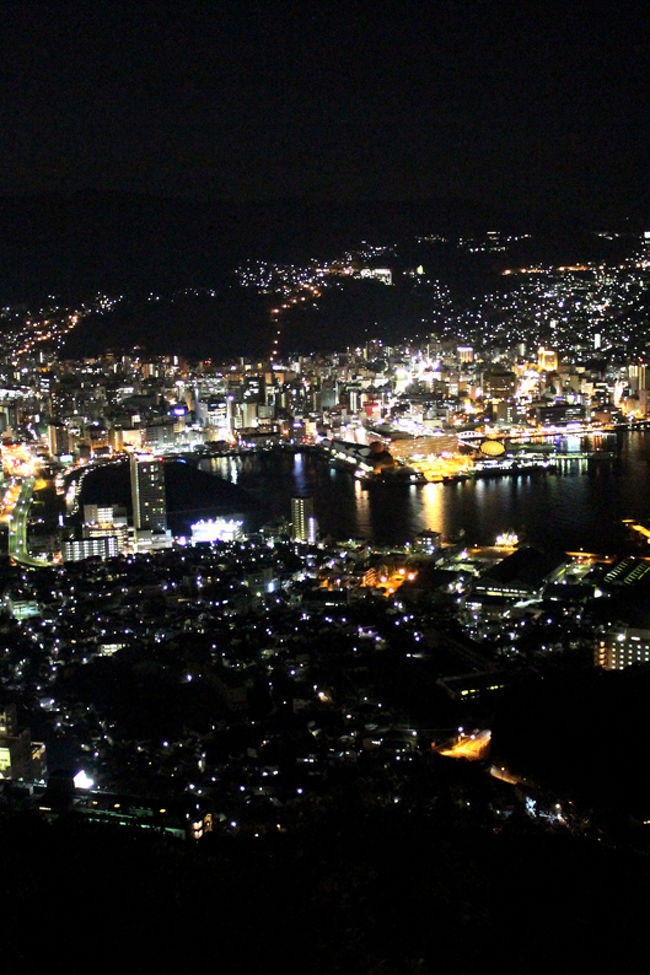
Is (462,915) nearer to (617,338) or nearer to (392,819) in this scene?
(392,819)

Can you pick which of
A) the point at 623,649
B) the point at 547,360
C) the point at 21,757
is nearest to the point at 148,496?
the point at 623,649

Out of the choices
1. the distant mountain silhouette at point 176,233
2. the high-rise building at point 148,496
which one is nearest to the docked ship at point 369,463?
the high-rise building at point 148,496

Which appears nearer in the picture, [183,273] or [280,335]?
[280,335]

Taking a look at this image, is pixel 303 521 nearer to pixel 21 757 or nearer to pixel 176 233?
pixel 21 757

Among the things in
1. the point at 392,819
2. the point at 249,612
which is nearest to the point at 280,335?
the point at 249,612

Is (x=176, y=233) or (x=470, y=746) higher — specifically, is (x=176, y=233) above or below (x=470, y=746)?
above

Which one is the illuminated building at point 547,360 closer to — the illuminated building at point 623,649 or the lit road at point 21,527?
the lit road at point 21,527
